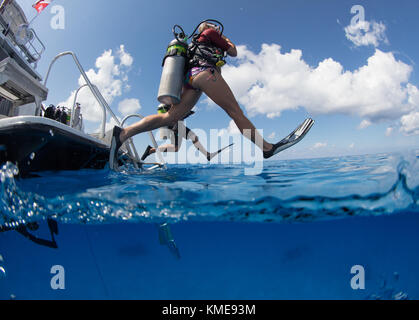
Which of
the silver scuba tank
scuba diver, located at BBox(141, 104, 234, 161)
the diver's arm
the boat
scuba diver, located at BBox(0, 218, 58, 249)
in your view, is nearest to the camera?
the boat

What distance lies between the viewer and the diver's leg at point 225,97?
288cm

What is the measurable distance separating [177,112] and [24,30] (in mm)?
12107

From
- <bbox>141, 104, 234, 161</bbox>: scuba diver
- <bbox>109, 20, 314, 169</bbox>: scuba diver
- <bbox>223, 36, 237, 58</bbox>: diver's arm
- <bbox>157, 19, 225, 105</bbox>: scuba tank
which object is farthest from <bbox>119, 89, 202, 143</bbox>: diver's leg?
<bbox>141, 104, 234, 161</bbox>: scuba diver

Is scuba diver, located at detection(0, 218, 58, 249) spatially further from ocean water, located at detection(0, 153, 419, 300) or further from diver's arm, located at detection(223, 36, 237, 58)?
diver's arm, located at detection(223, 36, 237, 58)

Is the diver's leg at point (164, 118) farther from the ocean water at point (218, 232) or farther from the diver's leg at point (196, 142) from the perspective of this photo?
the diver's leg at point (196, 142)

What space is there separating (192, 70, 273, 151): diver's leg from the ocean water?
0.67 metres

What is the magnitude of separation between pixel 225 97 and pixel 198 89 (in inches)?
21.6

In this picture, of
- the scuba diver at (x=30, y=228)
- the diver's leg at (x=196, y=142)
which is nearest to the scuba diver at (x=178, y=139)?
the diver's leg at (x=196, y=142)

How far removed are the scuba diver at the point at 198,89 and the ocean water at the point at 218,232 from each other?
0.60m

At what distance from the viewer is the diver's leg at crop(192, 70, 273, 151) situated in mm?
2875

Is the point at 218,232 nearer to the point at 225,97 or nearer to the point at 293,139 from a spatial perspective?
the point at 293,139

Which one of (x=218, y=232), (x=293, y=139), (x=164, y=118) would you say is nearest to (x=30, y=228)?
(x=164, y=118)

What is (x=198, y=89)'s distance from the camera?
316 centimetres

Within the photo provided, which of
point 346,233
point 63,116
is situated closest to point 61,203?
point 346,233
